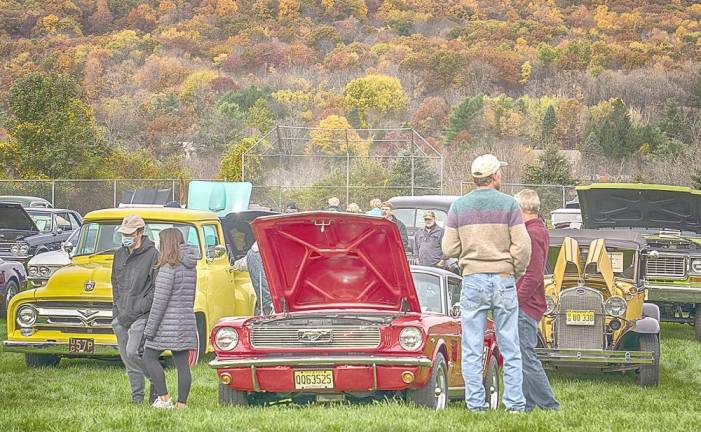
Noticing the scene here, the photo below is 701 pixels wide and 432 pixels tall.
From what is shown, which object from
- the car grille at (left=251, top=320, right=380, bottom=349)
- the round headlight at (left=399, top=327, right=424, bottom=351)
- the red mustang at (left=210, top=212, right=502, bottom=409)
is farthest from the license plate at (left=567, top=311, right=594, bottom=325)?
the car grille at (left=251, top=320, right=380, bottom=349)

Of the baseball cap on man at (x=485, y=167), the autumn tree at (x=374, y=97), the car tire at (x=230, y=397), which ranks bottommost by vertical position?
the car tire at (x=230, y=397)

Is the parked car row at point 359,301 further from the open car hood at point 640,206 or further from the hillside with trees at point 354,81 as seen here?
the hillside with trees at point 354,81

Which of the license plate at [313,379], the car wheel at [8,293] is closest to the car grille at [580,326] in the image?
the license plate at [313,379]

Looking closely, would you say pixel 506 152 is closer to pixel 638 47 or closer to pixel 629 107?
pixel 629 107

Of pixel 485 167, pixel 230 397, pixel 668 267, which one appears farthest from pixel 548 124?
pixel 485 167

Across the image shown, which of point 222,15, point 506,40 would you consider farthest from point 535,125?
point 222,15

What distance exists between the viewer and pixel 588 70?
110 m

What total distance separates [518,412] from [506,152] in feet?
194

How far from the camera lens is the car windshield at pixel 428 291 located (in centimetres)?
1253

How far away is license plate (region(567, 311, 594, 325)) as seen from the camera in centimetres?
1496

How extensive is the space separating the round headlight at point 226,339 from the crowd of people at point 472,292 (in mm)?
444

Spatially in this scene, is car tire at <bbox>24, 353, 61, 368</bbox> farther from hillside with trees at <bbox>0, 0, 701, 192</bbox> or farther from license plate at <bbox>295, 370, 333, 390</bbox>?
hillside with trees at <bbox>0, 0, 701, 192</bbox>

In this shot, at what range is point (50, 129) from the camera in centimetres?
4859

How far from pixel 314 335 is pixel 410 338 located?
79cm
